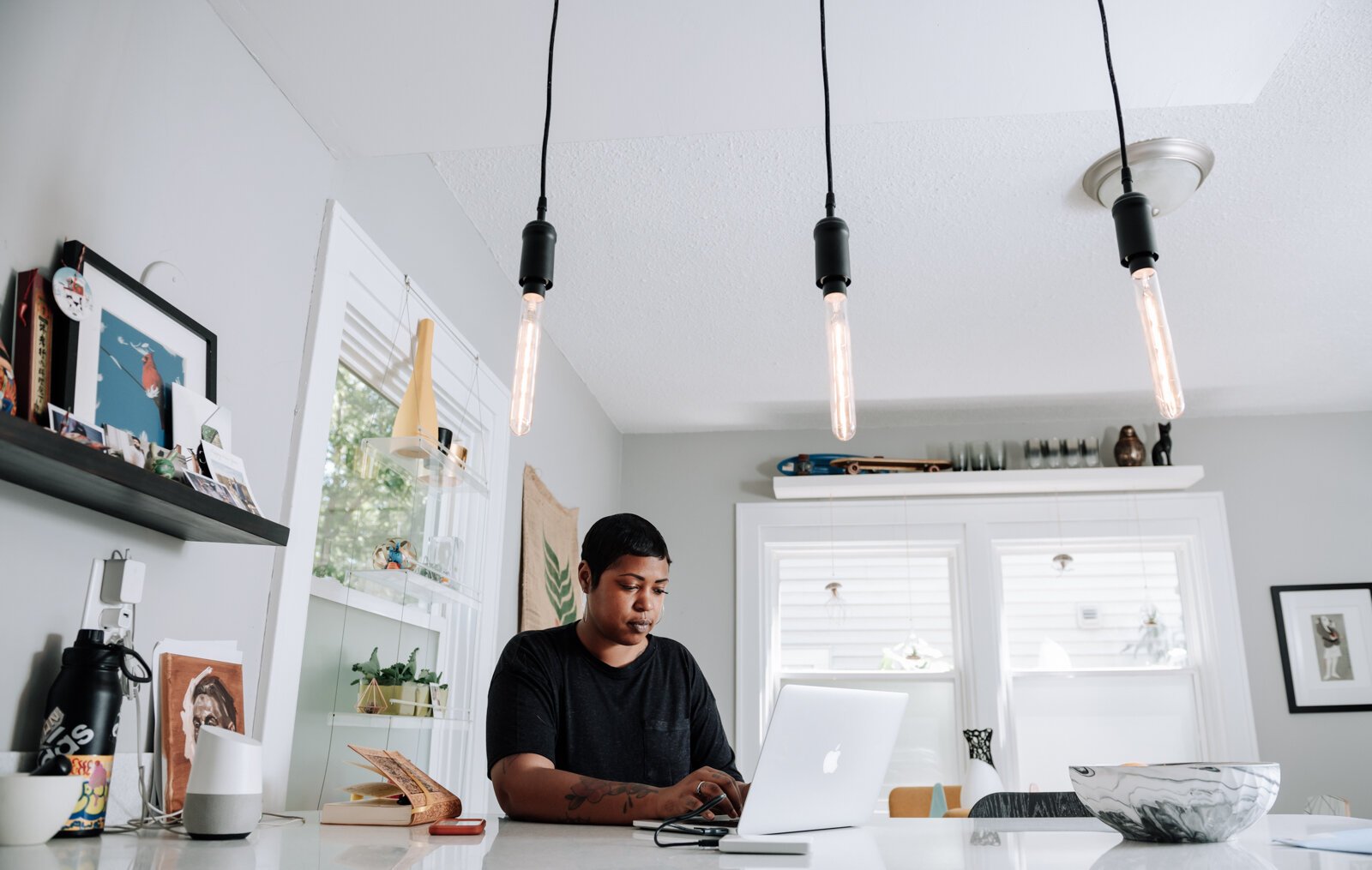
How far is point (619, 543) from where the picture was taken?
7.00 ft

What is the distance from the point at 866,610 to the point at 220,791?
13.0 ft

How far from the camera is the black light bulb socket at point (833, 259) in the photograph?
1.39 metres

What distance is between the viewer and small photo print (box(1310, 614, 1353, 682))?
4516 millimetres

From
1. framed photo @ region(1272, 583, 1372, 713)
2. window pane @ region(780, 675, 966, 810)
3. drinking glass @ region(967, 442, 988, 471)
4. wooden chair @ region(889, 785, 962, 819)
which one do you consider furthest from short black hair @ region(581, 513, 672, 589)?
framed photo @ region(1272, 583, 1372, 713)

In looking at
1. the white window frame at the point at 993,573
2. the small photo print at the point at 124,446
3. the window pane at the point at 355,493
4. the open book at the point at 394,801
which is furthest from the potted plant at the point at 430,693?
the white window frame at the point at 993,573

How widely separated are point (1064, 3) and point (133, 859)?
6.11 feet

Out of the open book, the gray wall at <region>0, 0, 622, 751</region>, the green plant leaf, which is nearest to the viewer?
the gray wall at <region>0, 0, 622, 751</region>

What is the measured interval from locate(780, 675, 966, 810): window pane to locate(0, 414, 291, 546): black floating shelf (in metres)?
3.44

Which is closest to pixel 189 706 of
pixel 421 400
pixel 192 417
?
pixel 192 417

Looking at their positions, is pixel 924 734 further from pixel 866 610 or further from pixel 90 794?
pixel 90 794

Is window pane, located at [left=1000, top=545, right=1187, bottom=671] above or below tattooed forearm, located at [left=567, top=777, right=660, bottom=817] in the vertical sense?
above

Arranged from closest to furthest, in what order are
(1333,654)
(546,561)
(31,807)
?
(31,807) < (546,561) < (1333,654)

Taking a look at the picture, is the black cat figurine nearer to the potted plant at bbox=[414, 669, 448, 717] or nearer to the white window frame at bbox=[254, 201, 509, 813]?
the white window frame at bbox=[254, 201, 509, 813]

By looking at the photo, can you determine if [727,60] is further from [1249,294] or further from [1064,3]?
[1249,294]
